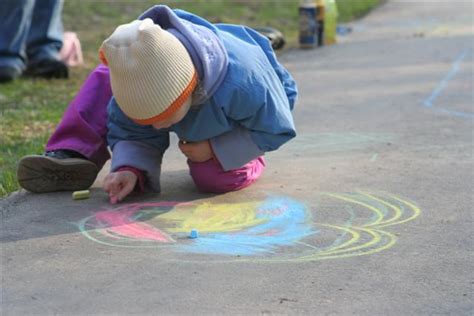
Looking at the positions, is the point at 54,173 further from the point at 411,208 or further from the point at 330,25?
the point at 330,25

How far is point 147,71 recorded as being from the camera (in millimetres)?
2912

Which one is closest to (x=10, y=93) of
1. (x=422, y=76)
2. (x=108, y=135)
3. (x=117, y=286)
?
(x=108, y=135)

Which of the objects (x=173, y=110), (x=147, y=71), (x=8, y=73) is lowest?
(x=8, y=73)

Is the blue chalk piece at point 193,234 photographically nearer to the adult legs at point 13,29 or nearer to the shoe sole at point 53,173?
the shoe sole at point 53,173

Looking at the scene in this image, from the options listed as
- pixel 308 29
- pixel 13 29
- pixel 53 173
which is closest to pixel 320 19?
pixel 308 29

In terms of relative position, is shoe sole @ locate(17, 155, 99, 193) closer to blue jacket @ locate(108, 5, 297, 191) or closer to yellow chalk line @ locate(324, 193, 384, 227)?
blue jacket @ locate(108, 5, 297, 191)

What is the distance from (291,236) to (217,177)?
0.54m

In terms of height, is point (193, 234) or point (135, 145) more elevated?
point (135, 145)

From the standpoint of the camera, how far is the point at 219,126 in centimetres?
330

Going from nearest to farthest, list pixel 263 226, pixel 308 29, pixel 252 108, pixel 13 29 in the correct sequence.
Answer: pixel 263 226 < pixel 252 108 < pixel 13 29 < pixel 308 29

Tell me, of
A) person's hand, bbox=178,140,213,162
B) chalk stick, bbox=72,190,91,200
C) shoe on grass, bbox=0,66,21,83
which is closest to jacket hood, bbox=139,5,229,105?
person's hand, bbox=178,140,213,162

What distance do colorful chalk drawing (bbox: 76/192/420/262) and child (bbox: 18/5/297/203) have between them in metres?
0.17

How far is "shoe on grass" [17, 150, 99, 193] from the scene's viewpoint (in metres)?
3.49

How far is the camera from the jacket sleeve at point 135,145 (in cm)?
345
